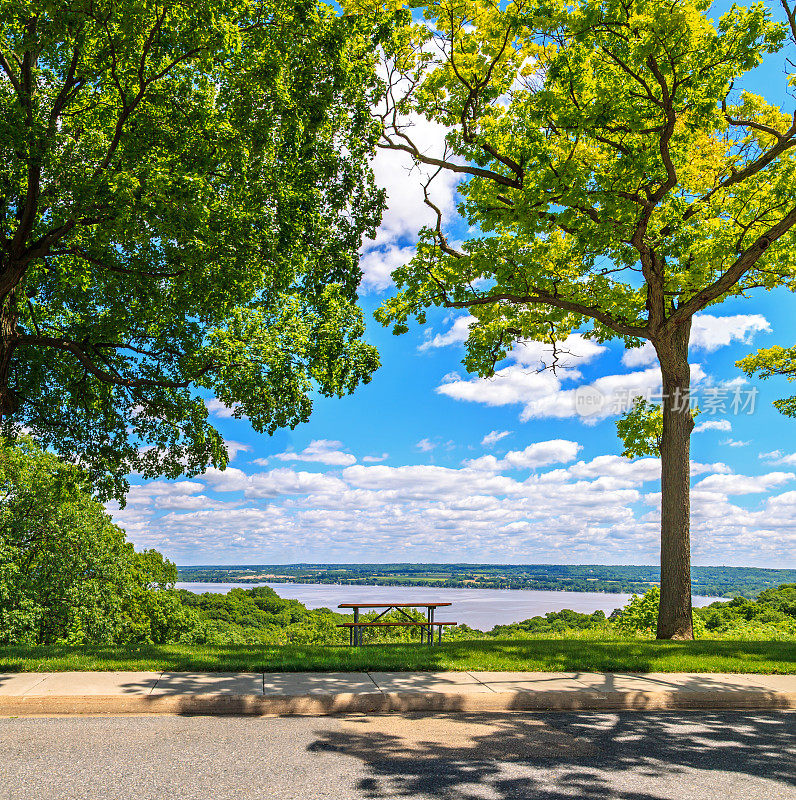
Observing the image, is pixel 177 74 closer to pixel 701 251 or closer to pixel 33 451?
pixel 701 251

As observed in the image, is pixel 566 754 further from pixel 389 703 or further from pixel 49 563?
pixel 49 563

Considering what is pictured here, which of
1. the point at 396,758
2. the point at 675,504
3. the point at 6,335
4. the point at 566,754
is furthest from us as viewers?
the point at 675,504

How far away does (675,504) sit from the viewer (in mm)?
13344

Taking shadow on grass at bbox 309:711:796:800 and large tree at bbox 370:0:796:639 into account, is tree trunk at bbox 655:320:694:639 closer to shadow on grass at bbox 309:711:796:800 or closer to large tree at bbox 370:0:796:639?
large tree at bbox 370:0:796:639

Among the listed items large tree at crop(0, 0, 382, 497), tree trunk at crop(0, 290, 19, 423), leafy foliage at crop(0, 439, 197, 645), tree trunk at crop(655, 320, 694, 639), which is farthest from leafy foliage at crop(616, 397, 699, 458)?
leafy foliage at crop(0, 439, 197, 645)

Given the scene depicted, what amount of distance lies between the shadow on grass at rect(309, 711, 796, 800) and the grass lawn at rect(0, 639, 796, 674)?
85.9 inches

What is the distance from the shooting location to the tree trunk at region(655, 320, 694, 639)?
13.1 metres

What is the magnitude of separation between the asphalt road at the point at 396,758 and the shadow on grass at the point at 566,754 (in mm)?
18

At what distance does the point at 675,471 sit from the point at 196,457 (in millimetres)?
10796

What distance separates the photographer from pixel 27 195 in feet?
37.3

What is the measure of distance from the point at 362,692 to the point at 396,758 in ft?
7.00

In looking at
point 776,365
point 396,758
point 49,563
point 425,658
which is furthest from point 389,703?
point 49,563

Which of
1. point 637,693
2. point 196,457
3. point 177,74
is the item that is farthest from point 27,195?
point 637,693

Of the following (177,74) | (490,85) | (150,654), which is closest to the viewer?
(150,654)
